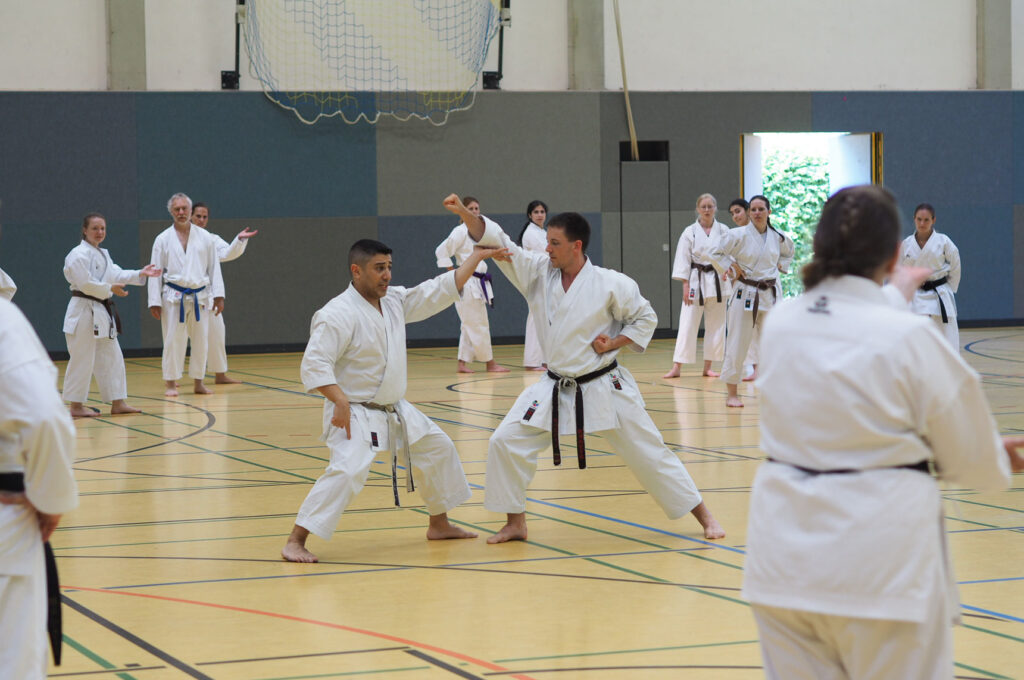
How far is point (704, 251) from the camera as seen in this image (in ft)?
40.1

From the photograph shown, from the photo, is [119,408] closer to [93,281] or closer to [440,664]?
[93,281]

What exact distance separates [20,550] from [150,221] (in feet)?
45.1

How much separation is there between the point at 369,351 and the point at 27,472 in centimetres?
303

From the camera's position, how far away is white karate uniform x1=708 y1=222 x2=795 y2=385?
10594 millimetres

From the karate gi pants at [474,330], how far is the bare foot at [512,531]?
7.83 metres

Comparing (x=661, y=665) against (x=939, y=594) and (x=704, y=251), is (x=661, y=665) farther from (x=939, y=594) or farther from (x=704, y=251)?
(x=704, y=251)

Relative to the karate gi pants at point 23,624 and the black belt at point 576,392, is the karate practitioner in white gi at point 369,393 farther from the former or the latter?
the karate gi pants at point 23,624

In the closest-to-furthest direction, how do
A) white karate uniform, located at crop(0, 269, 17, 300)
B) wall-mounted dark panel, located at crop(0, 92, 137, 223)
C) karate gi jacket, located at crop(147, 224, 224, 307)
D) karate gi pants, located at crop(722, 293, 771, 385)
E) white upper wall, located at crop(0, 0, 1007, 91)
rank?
white karate uniform, located at crop(0, 269, 17, 300) < karate gi pants, located at crop(722, 293, 771, 385) < karate gi jacket, located at crop(147, 224, 224, 307) < wall-mounted dark panel, located at crop(0, 92, 137, 223) < white upper wall, located at crop(0, 0, 1007, 91)

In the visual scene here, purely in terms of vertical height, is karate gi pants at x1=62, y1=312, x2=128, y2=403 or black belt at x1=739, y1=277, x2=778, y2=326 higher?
black belt at x1=739, y1=277, x2=778, y2=326

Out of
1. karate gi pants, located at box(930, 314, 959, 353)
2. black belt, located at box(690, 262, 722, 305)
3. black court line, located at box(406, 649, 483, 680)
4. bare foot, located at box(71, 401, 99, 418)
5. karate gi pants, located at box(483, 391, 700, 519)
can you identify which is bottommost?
black court line, located at box(406, 649, 483, 680)

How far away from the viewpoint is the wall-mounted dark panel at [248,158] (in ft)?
52.0

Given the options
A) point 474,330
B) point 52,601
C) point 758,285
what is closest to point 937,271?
point 758,285

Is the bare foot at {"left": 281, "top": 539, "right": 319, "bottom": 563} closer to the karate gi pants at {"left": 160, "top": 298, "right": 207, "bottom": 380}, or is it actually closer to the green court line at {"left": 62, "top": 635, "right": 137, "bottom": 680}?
the green court line at {"left": 62, "top": 635, "right": 137, "bottom": 680}

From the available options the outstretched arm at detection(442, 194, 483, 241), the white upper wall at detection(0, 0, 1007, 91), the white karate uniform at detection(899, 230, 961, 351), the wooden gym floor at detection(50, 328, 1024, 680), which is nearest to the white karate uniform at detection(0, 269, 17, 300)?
the wooden gym floor at detection(50, 328, 1024, 680)
